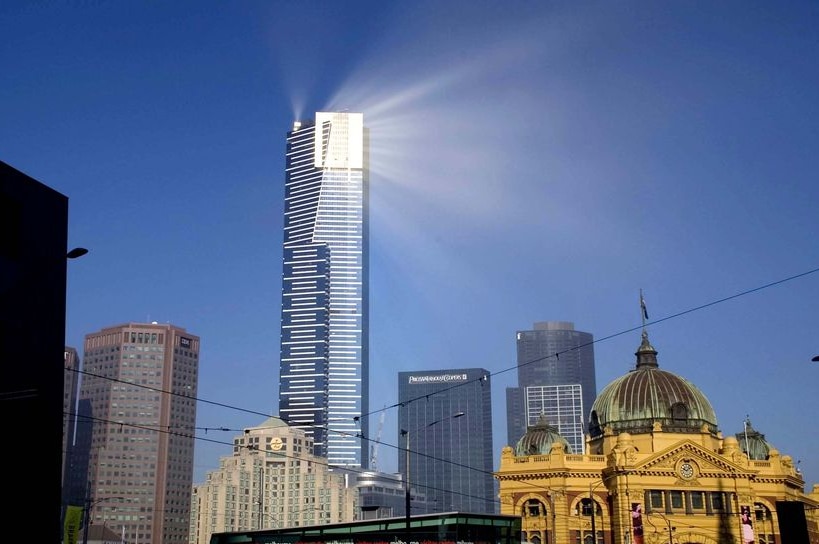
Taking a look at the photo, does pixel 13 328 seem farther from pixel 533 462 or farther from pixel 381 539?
pixel 533 462

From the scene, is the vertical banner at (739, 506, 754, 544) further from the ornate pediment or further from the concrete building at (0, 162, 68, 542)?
the concrete building at (0, 162, 68, 542)

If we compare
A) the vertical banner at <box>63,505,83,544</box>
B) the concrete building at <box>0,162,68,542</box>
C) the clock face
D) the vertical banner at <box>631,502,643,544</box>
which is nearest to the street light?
the concrete building at <box>0,162,68,542</box>

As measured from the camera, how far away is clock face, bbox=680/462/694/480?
98.8 m

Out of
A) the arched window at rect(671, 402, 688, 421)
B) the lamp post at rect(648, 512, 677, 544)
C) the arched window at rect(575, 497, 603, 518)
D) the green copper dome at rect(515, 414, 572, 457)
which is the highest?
the arched window at rect(671, 402, 688, 421)

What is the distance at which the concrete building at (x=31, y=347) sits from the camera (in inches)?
1372

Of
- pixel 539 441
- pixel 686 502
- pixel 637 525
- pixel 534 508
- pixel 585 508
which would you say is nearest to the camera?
pixel 637 525

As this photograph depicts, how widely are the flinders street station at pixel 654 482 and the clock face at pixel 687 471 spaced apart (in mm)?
109

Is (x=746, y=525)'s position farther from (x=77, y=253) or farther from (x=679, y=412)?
(x=77, y=253)

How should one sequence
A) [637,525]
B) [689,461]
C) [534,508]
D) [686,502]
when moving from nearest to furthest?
[637,525]
[686,502]
[689,461]
[534,508]

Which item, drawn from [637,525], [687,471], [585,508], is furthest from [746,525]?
[585,508]

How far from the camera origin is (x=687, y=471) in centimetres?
9906

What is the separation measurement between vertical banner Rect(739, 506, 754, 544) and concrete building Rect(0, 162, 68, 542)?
232 feet

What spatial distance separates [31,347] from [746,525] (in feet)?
244

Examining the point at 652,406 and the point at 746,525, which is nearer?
the point at 746,525
